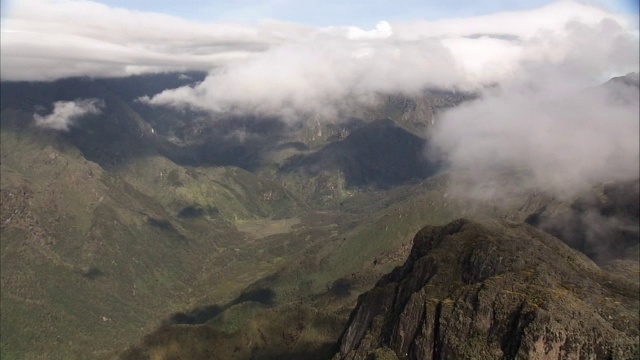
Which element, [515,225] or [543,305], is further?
[515,225]

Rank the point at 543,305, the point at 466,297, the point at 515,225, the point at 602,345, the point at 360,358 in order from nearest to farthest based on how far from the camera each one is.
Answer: the point at 602,345, the point at 543,305, the point at 466,297, the point at 360,358, the point at 515,225

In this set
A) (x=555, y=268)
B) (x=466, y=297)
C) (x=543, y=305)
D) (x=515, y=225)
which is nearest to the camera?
(x=543, y=305)

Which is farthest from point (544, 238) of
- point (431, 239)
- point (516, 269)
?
point (516, 269)

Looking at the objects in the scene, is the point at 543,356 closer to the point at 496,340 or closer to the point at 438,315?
the point at 496,340

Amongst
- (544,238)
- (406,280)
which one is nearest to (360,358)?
(406,280)

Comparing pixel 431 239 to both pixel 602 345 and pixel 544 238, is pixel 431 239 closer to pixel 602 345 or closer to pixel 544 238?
pixel 544 238

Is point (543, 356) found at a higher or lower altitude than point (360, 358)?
higher
